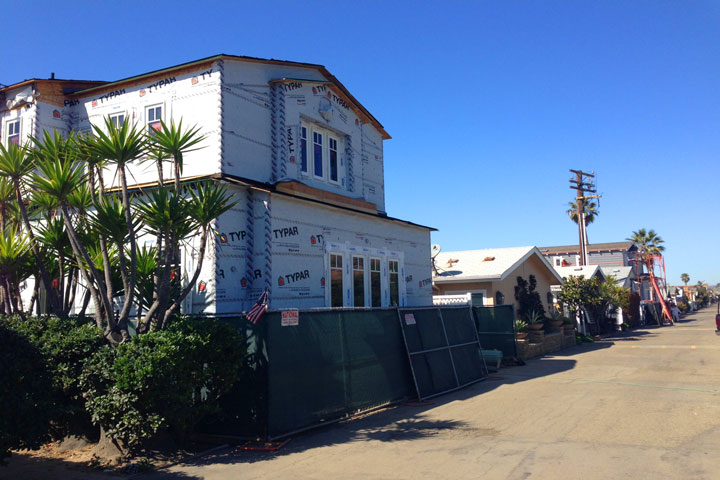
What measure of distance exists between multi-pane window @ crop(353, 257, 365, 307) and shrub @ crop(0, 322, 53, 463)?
29.0ft

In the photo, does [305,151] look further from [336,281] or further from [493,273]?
[493,273]

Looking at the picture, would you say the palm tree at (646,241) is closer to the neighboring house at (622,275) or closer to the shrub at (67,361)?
the neighboring house at (622,275)

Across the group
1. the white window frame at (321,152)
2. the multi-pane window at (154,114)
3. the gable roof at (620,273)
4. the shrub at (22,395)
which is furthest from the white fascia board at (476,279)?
the gable roof at (620,273)

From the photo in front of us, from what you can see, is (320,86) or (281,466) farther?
(320,86)

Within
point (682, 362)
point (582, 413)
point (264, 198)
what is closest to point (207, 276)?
point (264, 198)

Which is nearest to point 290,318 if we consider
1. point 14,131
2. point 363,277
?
point 363,277

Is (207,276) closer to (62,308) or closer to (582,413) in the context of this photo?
(62,308)

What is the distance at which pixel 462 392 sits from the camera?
12.4m

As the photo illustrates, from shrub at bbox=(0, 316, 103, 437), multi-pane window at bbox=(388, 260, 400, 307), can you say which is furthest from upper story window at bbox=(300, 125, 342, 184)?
shrub at bbox=(0, 316, 103, 437)

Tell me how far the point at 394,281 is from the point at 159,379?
1037 centimetres

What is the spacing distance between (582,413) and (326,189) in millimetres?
8747

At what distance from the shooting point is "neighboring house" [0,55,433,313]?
1184cm

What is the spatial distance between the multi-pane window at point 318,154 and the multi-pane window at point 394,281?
353 cm

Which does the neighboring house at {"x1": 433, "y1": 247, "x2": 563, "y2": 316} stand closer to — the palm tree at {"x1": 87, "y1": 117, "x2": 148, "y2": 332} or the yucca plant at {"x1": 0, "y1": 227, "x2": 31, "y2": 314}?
the palm tree at {"x1": 87, "y1": 117, "x2": 148, "y2": 332}
